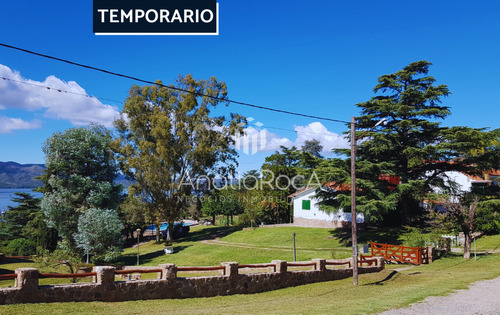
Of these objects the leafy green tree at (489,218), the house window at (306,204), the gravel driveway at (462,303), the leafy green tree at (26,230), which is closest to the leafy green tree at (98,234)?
the leafy green tree at (26,230)

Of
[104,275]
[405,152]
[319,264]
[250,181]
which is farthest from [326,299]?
[250,181]

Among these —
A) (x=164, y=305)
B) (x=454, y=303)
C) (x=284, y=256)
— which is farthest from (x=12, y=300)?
(x=284, y=256)

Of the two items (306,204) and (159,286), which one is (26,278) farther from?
(306,204)

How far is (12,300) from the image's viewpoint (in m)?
10.8

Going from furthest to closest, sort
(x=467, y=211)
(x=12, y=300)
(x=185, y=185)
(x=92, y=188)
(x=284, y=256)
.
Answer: (x=185, y=185)
(x=92, y=188)
(x=284, y=256)
(x=467, y=211)
(x=12, y=300)

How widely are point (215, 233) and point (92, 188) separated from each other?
1891cm

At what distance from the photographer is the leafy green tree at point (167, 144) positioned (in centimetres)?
4416

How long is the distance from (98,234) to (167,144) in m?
14.4

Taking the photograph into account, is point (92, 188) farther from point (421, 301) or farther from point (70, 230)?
point (421, 301)

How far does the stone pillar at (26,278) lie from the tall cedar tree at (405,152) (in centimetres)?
2550

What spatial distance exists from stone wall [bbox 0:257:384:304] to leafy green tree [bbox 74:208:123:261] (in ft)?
67.7

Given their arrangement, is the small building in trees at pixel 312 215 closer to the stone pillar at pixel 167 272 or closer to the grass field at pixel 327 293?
the grass field at pixel 327 293

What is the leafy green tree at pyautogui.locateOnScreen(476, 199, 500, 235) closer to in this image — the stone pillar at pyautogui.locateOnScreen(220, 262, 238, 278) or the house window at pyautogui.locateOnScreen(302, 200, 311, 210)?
the house window at pyautogui.locateOnScreen(302, 200, 311, 210)

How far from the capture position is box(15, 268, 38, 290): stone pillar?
36.0 feet
